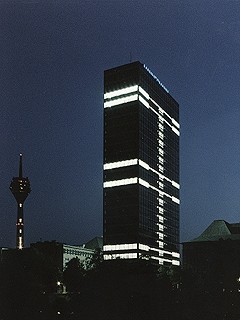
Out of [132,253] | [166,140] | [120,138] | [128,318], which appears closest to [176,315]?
[128,318]

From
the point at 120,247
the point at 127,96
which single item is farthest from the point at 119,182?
the point at 127,96

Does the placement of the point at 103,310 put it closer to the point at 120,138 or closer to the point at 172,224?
the point at 120,138

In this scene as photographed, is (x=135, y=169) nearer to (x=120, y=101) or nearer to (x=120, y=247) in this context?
(x=120, y=101)

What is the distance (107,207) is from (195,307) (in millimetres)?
98668

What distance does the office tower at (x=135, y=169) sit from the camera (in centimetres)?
15662

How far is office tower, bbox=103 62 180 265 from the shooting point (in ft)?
514

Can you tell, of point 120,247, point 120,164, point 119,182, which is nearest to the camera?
point 120,247

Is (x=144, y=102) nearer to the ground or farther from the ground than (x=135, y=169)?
farther from the ground

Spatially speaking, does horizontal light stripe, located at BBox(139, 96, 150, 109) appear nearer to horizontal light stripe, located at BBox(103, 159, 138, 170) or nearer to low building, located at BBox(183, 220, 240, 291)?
horizontal light stripe, located at BBox(103, 159, 138, 170)

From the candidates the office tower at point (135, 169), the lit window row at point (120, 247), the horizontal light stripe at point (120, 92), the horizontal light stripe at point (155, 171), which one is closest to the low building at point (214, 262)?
the office tower at point (135, 169)

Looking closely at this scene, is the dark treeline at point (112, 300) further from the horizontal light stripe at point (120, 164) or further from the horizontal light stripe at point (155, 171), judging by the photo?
the horizontal light stripe at point (155, 171)

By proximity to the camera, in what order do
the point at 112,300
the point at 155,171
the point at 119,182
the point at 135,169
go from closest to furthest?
the point at 112,300 < the point at 135,169 < the point at 119,182 < the point at 155,171

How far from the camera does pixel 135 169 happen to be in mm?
158875

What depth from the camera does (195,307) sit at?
61531 millimetres
